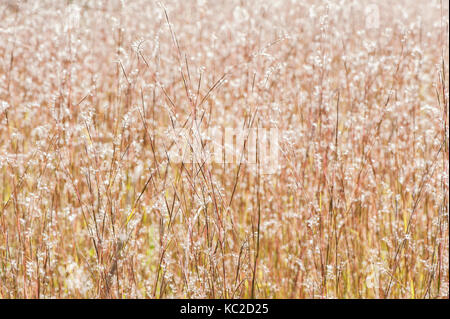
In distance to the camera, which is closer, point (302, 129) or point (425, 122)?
point (302, 129)

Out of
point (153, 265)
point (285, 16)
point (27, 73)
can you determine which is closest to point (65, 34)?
point (27, 73)

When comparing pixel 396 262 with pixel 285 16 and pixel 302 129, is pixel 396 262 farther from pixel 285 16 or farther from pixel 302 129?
pixel 285 16

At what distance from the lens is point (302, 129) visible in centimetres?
183

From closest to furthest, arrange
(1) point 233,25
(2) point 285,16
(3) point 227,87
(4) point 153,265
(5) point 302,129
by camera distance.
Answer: (4) point 153,265, (5) point 302,129, (3) point 227,87, (1) point 233,25, (2) point 285,16

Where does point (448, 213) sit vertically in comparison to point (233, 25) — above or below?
below

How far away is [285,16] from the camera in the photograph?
123 inches

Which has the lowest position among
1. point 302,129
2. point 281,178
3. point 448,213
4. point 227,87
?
point 448,213

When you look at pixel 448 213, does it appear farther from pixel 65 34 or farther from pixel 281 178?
pixel 65 34
